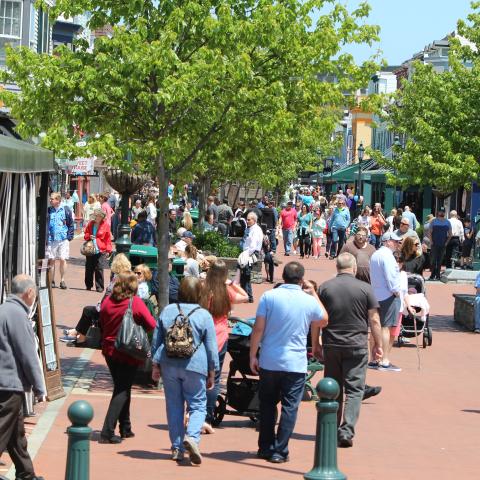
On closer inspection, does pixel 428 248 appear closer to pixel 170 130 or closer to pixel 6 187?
pixel 170 130

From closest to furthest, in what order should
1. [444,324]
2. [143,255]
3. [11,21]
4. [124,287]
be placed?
[124,287], [143,255], [444,324], [11,21]

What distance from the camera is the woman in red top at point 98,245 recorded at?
78.3ft

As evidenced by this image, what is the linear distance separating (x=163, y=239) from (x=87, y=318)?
2548 millimetres

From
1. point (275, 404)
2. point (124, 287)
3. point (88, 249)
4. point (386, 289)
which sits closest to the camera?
point (275, 404)

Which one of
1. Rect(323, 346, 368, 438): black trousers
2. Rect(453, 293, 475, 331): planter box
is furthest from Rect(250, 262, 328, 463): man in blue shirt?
Rect(453, 293, 475, 331): planter box

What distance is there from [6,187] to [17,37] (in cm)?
3039

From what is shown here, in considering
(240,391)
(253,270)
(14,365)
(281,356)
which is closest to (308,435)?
(240,391)

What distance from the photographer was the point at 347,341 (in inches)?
452

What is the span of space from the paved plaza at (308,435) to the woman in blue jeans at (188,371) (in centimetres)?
28

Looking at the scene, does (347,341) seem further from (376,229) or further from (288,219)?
(288,219)

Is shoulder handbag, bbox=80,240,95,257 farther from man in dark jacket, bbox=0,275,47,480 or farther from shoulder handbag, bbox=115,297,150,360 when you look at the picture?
man in dark jacket, bbox=0,275,47,480

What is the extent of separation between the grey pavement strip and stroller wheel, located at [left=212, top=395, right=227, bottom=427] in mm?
1522

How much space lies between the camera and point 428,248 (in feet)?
105

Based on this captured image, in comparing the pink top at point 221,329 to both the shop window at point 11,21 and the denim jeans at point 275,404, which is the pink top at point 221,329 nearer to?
the denim jeans at point 275,404
